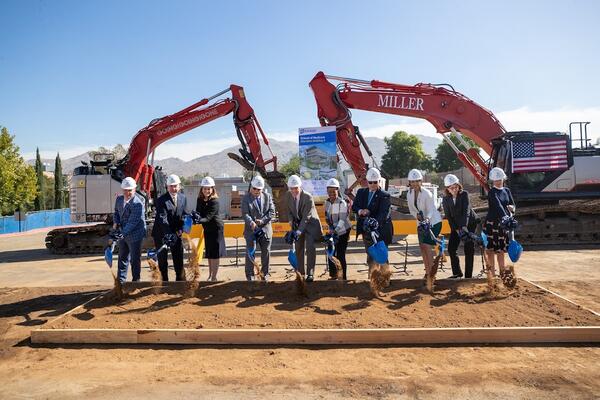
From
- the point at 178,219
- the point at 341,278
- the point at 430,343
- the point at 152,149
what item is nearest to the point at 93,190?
the point at 152,149

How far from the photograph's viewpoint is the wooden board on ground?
4758mm

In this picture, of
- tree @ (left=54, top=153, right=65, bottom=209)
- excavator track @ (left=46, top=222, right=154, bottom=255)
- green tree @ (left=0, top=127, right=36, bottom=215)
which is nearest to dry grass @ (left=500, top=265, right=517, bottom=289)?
excavator track @ (left=46, top=222, right=154, bottom=255)

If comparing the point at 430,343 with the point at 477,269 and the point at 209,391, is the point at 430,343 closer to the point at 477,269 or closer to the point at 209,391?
the point at 209,391

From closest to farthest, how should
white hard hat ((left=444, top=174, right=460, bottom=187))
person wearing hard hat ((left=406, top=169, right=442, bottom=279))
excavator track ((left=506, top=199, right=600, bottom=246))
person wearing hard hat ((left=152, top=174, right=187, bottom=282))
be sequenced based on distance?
person wearing hard hat ((left=406, top=169, right=442, bottom=279)) < person wearing hard hat ((left=152, top=174, right=187, bottom=282)) < white hard hat ((left=444, top=174, right=460, bottom=187)) < excavator track ((left=506, top=199, right=600, bottom=246))

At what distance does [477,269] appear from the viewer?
29.3 feet

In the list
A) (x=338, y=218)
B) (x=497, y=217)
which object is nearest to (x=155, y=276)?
(x=338, y=218)

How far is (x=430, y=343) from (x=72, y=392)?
3498 mm

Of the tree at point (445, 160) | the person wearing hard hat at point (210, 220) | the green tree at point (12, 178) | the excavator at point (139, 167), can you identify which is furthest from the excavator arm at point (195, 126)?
the tree at point (445, 160)

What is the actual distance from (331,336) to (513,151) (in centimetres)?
947

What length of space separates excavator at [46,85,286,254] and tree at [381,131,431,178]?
39804 millimetres

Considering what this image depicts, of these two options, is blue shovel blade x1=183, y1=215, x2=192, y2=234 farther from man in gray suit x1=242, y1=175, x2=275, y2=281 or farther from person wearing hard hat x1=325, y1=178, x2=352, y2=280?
person wearing hard hat x1=325, y1=178, x2=352, y2=280

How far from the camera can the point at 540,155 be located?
474 inches

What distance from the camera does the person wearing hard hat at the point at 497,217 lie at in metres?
6.64

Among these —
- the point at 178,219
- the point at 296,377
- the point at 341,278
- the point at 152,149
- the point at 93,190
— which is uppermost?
the point at 152,149
